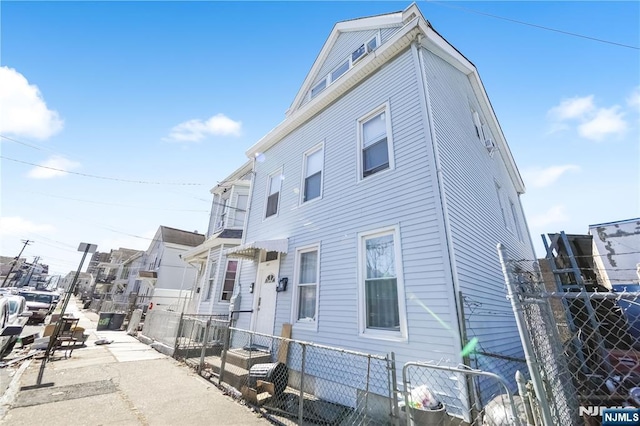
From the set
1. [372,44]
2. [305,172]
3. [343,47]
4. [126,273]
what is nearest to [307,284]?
[305,172]

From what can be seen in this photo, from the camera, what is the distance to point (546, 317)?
106 inches

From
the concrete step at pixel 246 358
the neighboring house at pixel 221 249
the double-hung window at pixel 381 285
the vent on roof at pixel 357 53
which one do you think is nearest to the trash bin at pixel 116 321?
the neighboring house at pixel 221 249

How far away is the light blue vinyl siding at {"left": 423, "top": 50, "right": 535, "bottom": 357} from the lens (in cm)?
467

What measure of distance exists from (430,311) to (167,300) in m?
17.0

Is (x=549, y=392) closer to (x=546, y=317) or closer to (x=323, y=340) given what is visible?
(x=546, y=317)

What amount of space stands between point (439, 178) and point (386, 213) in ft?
3.82

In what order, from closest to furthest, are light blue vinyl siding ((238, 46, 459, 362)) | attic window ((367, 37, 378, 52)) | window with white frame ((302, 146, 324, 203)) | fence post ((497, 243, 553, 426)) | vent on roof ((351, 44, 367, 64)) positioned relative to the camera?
fence post ((497, 243, 553, 426)), light blue vinyl siding ((238, 46, 459, 362)), window with white frame ((302, 146, 324, 203)), attic window ((367, 37, 378, 52)), vent on roof ((351, 44, 367, 64))

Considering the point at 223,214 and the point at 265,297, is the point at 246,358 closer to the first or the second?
the point at 265,297

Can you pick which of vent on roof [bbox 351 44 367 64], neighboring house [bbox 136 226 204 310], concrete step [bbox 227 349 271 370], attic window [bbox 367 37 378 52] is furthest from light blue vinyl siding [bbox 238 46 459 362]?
neighboring house [bbox 136 226 204 310]

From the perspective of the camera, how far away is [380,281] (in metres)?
5.02

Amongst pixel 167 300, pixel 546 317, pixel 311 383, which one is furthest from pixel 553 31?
pixel 167 300

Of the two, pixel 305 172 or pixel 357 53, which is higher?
pixel 357 53

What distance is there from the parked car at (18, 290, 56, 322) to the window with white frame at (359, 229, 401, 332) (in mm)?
20496

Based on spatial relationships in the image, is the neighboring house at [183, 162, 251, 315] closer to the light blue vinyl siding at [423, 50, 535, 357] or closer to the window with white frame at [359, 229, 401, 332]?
the window with white frame at [359, 229, 401, 332]
